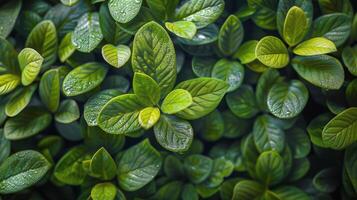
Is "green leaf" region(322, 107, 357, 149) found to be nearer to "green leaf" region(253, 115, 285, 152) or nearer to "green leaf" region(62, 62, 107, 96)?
"green leaf" region(253, 115, 285, 152)

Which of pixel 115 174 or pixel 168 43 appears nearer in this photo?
pixel 168 43

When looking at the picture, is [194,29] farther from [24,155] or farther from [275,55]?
[24,155]

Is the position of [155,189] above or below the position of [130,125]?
below

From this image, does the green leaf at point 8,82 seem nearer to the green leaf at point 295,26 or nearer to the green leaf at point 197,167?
the green leaf at point 197,167

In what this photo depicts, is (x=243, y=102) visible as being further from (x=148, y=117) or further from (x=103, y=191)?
(x=103, y=191)

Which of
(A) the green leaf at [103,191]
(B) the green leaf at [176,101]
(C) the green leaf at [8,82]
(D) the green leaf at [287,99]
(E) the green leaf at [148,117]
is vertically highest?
(C) the green leaf at [8,82]

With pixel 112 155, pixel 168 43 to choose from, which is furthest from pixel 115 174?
pixel 168 43

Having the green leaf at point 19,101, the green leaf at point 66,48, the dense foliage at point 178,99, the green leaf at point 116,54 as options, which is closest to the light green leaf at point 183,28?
the dense foliage at point 178,99

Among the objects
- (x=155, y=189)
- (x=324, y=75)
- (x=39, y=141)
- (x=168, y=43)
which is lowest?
(x=155, y=189)
